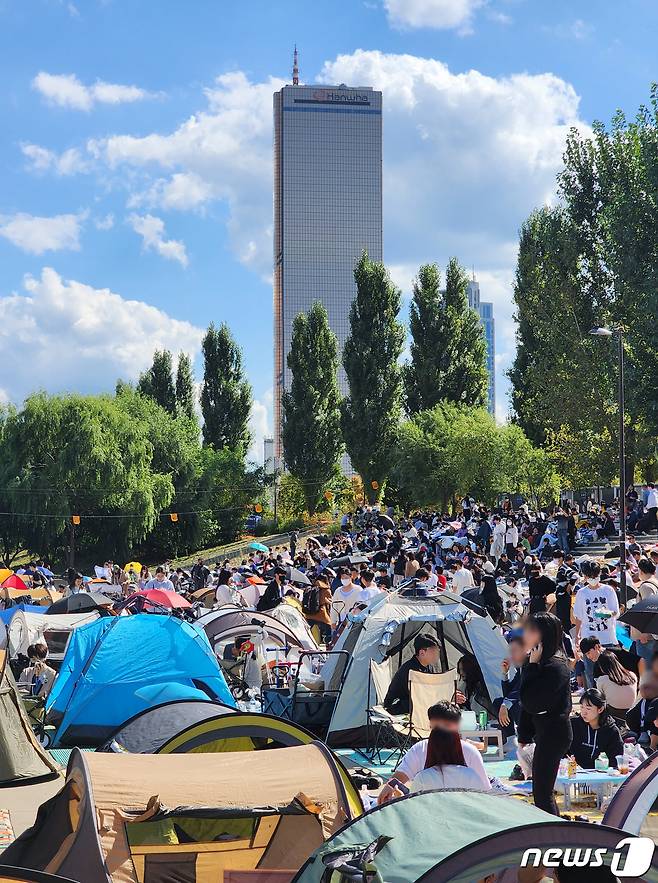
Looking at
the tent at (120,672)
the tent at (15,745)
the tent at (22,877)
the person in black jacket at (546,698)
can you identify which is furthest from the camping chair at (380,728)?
the tent at (22,877)

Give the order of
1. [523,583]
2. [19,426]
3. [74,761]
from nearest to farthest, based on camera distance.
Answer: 1. [74,761]
2. [523,583]
3. [19,426]

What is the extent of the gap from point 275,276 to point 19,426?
109063 mm

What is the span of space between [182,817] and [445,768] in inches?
59.0

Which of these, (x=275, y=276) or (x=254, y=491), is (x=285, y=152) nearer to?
(x=275, y=276)

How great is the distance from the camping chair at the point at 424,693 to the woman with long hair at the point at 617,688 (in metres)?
1.79

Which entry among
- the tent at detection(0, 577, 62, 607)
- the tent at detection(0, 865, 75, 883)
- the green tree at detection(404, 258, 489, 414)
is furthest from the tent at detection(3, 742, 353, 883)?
the green tree at detection(404, 258, 489, 414)

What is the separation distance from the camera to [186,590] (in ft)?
89.4

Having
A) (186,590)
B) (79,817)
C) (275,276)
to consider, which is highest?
(275,276)

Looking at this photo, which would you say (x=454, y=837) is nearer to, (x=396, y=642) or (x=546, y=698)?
(x=546, y=698)

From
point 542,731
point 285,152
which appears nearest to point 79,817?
point 542,731

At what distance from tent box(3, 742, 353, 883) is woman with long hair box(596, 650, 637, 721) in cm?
464

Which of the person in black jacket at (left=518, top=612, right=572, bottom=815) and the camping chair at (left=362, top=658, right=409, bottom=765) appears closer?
the person in black jacket at (left=518, top=612, right=572, bottom=815)

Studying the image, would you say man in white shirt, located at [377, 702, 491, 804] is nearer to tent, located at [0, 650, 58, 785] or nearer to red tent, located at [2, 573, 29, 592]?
tent, located at [0, 650, 58, 785]

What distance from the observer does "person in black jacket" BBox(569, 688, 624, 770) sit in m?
8.96
